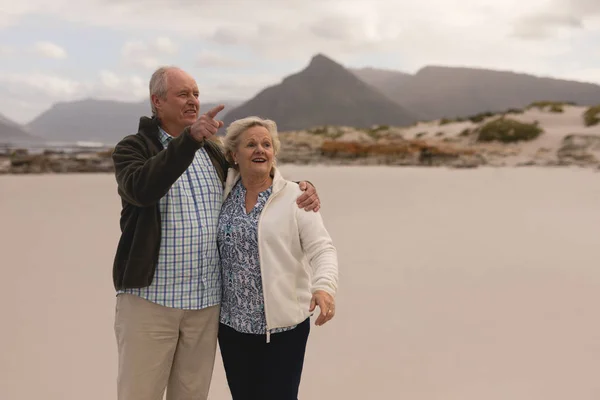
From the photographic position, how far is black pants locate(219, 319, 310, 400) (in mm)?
2057

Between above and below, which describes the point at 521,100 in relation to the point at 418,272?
above

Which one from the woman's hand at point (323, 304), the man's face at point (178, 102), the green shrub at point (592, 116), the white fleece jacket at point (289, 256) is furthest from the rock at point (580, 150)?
the man's face at point (178, 102)

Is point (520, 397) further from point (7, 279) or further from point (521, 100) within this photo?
point (521, 100)

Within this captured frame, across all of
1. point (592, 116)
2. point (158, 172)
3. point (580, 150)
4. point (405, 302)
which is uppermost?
point (592, 116)

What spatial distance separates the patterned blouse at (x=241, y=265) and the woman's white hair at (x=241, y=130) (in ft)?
0.60

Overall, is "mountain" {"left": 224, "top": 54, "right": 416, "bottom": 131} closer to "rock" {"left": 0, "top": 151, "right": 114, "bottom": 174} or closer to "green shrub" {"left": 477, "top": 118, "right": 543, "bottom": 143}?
"green shrub" {"left": 477, "top": 118, "right": 543, "bottom": 143}

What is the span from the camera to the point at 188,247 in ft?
6.40

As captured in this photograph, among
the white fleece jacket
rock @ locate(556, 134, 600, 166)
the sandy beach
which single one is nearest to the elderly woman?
the white fleece jacket

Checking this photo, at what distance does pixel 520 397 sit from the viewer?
2928 millimetres

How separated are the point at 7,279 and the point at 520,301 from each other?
14.5ft

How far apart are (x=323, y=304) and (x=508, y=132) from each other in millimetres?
19506

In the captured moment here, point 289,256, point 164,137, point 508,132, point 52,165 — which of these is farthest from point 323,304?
point 508,132

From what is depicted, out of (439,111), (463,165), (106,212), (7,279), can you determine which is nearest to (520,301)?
(7,279)

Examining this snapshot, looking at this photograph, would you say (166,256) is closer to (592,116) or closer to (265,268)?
(265,268)
